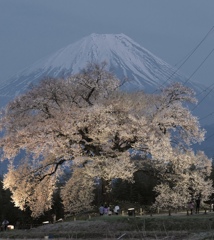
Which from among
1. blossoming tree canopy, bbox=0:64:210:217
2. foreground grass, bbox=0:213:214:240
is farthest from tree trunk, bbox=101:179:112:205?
foreground grass, bbox=0:213:214:240

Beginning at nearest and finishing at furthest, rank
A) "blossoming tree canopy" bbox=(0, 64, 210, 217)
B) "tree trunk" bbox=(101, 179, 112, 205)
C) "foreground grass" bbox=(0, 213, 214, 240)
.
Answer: "foreground grass" bbox=(0, 213, 214, 240), "blossoming tree canopy" bbox=(0, 64, 210, 217), "tree trunk" bbox=(101, 179, 112, 205)

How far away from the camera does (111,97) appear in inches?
1534

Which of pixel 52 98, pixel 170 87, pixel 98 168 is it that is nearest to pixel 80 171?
pixel 98 168

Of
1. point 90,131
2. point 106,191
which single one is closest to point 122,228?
point 106,191

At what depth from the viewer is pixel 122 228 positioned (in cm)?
2830

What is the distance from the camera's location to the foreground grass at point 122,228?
84.1 feet

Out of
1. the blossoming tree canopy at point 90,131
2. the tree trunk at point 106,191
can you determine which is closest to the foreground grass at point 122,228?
the blossoming tree canopy at point 90,131

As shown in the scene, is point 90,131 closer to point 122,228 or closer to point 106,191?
point 106,191

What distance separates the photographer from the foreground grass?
84.1 feet

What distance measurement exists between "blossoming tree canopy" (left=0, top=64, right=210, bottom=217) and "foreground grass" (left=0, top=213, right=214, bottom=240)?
22.2ft

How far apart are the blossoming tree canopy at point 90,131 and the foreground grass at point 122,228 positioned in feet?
22.2

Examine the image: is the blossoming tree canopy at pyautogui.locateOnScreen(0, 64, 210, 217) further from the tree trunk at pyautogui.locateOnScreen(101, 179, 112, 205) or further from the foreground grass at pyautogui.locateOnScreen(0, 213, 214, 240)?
the foreground grass at pyautogui.locateOnScreen(0, 213, 214, 240)

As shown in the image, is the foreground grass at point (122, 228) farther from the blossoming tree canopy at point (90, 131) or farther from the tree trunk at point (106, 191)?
the tree trunk at point (106, 191)

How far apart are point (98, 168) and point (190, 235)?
581 inches
